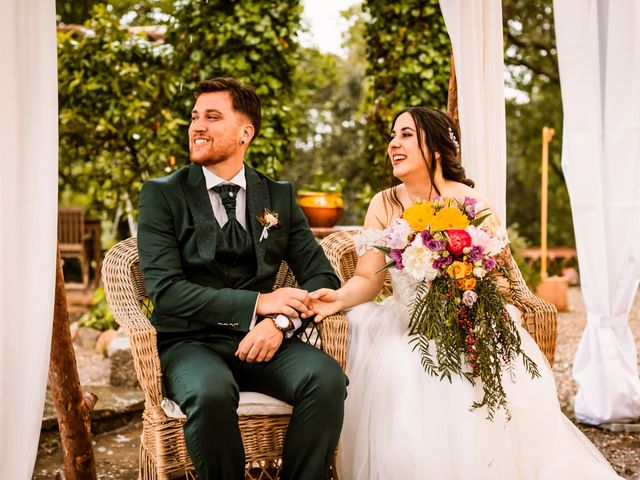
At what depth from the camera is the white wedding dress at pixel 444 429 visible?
2541 mm

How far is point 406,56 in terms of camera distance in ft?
20.2

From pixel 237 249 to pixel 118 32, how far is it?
4.13m

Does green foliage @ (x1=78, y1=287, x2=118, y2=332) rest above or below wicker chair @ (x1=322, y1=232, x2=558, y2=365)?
below

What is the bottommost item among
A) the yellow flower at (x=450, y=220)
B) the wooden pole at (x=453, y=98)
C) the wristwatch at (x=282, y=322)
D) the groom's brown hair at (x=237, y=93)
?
the wristwatch at (x=282, y=322)

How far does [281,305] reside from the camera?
2.67 meters

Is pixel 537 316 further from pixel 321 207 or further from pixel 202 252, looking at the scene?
pixel 321 207

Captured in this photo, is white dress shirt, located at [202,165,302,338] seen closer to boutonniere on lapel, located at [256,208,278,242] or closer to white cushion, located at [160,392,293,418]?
boutonniere on lapel, located at [256,208,278,242]

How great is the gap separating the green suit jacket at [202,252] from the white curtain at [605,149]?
5.22ft

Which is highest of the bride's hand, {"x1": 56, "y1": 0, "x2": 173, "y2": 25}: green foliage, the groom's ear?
{"x1": 56, "y1": 0, "x2": 173, "y2": 25}: green foliage

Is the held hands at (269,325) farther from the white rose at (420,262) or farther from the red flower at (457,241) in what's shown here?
the red flower at (457,241)

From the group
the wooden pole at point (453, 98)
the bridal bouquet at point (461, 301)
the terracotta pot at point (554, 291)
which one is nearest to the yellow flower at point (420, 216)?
the bridal bouquet at point (461, 301)

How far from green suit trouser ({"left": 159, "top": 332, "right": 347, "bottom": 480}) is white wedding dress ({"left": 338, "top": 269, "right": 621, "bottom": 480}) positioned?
22cm

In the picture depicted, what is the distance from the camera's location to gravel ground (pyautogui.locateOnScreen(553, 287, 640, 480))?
3.43 m

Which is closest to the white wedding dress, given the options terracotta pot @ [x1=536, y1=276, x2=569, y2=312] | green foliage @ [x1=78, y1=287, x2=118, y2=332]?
green foliage @ [x1=78, y1=287, x2=118, y2=332]
